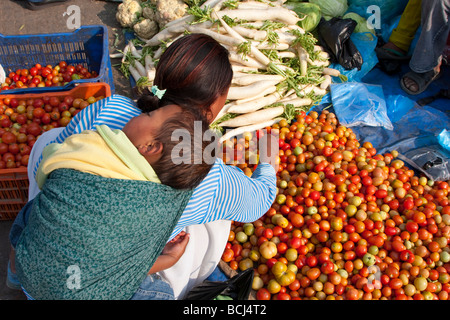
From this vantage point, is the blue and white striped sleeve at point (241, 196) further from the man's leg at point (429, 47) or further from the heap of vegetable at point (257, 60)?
the man's leg at point (429, 47)

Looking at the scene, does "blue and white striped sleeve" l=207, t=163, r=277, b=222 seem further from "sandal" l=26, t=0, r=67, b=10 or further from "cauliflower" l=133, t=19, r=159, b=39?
"sandal" l=26, t=0, r=67, b=10

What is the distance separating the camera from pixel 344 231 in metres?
2.71

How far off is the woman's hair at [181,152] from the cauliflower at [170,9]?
113 inches

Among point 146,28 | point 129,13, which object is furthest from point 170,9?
point 129,13

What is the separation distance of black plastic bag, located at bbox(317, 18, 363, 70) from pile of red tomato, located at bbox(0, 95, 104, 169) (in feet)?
8.20

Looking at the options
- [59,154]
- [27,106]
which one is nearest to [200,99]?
[59,154]

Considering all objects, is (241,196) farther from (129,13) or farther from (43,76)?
(129,13)

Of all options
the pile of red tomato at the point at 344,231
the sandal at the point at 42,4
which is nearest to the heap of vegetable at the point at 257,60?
the pile of red tomato at the point at 344,231

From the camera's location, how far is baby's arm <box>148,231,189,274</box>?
6.06 ft

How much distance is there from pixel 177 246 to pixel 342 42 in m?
2.99

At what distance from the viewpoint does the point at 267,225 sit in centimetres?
277

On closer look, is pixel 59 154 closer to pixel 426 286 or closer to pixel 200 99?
pixel 200 99

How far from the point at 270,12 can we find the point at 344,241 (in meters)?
2.35

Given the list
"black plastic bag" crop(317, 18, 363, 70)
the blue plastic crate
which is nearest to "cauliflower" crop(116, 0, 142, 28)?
the blue plastic crate
